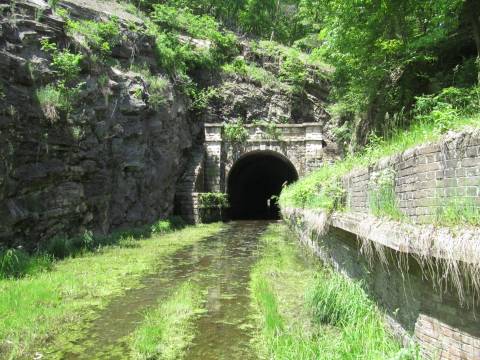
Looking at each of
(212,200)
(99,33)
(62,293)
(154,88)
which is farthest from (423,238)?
(212,200)

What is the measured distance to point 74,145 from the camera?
37.2ft

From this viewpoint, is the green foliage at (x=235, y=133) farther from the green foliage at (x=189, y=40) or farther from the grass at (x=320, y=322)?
the grass at (x=320, y=322)

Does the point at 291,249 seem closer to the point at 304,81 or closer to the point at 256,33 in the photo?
the point at 304,81

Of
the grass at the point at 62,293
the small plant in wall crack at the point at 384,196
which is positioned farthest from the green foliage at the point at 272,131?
the small plant in wall crack at the point at 384,196

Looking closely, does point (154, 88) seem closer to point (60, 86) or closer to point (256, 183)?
point (60, 86)

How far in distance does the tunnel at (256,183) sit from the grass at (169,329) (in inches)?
672

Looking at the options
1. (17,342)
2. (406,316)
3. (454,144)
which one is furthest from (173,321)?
(454,144)

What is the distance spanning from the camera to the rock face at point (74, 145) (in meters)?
9.44

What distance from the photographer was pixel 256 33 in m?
38.9

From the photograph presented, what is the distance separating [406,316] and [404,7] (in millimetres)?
8435

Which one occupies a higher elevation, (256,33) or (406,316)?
(256,33)

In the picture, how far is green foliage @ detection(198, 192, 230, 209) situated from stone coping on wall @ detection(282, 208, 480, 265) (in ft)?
50.6

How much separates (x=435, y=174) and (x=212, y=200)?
17683mm

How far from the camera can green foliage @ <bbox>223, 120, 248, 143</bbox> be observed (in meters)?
22.5
